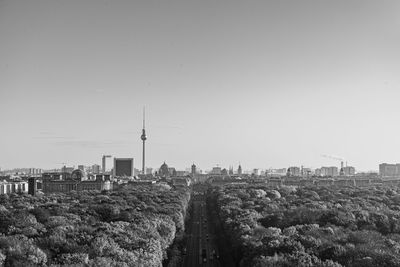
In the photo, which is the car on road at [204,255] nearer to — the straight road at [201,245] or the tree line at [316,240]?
the straight road at [201,245]

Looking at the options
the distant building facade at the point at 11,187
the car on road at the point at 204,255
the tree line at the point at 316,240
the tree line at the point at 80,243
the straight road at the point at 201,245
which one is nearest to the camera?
the tree line at the point at 80,243

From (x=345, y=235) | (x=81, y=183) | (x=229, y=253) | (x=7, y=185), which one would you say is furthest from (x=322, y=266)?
(x=81, y=183)

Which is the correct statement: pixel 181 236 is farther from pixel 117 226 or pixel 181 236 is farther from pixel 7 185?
pixel 7 185

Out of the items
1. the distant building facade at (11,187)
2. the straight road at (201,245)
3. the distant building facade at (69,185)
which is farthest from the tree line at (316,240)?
the distant building facade at (69,185)

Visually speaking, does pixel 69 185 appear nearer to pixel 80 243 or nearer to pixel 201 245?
pixel 201 245

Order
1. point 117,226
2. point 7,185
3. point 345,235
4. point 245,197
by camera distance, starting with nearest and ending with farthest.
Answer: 1. point 345,235
2. point 117,226
3. point 245,197
4. point 7,185

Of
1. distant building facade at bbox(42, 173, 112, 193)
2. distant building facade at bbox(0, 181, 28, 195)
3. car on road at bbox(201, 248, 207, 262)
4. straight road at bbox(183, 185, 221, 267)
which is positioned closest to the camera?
straight road at bbox(183, 185, 221, 267)

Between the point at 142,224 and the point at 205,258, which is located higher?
the point at 142,224

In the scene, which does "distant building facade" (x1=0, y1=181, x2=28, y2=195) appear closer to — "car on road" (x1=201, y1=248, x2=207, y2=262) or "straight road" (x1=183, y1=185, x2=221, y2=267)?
"straight road" (x1=183, y1=185, x2=221, y2=267)

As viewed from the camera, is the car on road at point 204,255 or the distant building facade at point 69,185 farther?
the distant building facade at point 69,185

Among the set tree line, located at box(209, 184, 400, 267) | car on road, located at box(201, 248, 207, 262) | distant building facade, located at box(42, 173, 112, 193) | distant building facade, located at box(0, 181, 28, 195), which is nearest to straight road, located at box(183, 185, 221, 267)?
car on road, located at box(201, 248, 207, 262)

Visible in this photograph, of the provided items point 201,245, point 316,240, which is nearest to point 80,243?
point 316,240
